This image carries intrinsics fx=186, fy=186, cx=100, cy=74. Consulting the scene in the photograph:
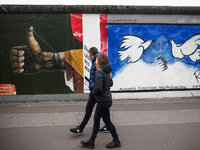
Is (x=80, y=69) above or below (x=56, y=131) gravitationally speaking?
above

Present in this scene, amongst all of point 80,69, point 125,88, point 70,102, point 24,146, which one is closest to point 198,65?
point 125,88

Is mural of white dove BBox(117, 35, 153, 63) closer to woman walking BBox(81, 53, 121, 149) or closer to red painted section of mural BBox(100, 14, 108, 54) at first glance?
red painted section of mural BBox(100, 14, 108, 54)

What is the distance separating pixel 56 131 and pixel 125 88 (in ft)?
14.3

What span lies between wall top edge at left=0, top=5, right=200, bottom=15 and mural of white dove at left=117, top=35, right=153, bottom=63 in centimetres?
112

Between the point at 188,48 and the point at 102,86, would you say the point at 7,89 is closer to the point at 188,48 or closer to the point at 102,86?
the point at 102,86

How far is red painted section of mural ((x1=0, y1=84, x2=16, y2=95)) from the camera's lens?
7.79m

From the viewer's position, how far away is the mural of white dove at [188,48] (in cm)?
823

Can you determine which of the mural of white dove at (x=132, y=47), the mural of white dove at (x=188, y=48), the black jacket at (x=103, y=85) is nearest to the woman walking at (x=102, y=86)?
the black jacket at (x=103, y=85)

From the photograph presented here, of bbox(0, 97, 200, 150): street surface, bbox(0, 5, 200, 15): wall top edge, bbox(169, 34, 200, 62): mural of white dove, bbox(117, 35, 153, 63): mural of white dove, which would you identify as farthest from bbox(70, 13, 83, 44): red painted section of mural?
bbox(169, 34, 200, 62): mural of white dove

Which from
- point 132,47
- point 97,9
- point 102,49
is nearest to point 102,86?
point 102,49

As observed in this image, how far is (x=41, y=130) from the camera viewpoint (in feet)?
14.7

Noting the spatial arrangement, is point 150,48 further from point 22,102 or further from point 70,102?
point 22,102

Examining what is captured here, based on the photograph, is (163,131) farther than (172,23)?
No

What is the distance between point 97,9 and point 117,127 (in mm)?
5074
